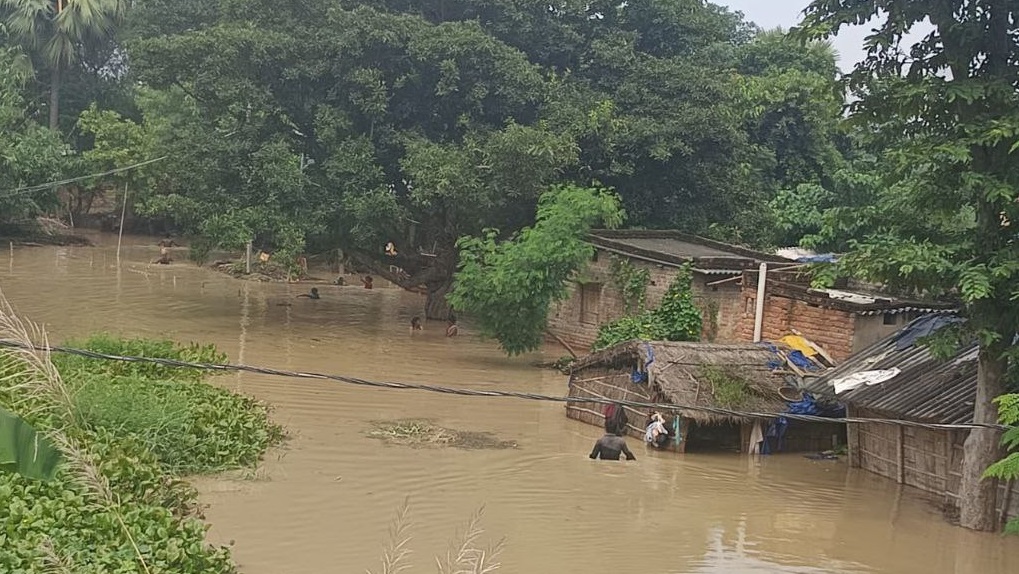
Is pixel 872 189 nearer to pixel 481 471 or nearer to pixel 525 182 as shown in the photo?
pixel 525 182

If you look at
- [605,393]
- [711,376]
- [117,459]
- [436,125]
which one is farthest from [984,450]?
[436,125]

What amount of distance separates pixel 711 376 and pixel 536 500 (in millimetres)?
3655

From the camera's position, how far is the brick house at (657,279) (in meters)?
20.5

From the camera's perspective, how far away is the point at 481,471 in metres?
14.1

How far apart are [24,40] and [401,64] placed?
24.7 m

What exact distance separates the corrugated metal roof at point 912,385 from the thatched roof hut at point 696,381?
0.76 m

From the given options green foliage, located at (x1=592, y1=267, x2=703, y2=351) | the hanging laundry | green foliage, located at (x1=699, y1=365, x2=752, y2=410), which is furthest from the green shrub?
green foliage, located at (x1=592, y1=267, x2=703, y2=351)

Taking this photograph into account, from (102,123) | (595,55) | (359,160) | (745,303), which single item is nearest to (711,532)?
(745,303)

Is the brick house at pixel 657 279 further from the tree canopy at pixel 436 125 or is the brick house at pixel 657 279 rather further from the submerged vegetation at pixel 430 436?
the submerged vegetation at pixel 430 436

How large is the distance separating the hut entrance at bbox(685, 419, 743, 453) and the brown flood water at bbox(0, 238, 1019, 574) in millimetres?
432

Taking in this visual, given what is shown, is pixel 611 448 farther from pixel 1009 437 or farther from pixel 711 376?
pixel 1009 437

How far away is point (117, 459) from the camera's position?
32.9 ft

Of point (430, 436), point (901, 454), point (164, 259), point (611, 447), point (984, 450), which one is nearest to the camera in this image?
point (984, 450)

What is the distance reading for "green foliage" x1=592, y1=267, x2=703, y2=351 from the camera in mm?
20125
